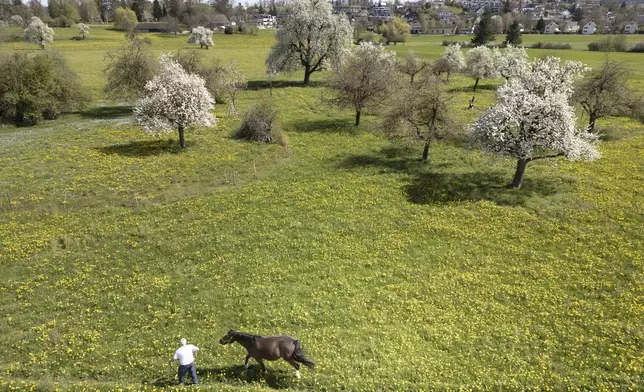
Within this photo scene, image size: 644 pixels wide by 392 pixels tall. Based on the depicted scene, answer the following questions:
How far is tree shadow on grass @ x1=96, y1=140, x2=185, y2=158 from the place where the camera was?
138ft

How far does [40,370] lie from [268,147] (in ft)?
101

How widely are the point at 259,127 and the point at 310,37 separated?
30.9 meters

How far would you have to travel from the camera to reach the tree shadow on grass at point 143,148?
138ft

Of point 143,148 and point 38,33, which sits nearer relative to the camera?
point 143,148

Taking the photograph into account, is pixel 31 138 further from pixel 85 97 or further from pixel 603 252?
pixel 603 252

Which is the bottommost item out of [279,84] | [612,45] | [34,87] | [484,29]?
[34,87]

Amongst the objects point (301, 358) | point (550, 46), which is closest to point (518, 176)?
point (301, 358)

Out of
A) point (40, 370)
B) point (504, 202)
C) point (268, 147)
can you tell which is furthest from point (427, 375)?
point (268, 147)

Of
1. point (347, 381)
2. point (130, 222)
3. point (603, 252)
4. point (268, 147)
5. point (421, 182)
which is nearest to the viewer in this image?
point (347, 381)

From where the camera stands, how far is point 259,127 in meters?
45.6

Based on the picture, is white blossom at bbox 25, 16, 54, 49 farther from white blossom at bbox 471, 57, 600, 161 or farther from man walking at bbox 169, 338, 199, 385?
man walking at bbox 169, 338, 199, 385

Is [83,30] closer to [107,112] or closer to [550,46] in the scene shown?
[107,112]

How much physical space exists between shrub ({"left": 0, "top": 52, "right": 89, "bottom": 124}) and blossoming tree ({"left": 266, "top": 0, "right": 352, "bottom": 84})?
3290 centimetres

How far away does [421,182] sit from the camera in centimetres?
3547
